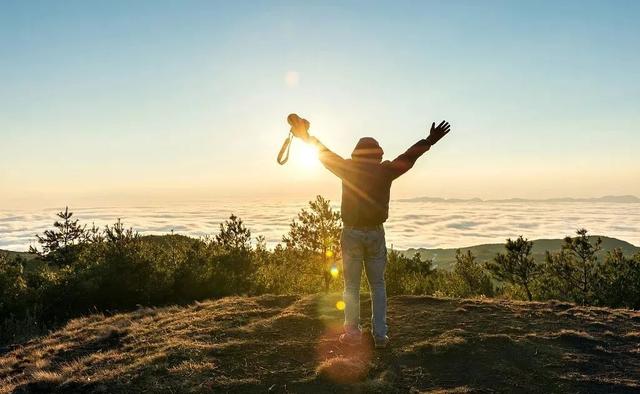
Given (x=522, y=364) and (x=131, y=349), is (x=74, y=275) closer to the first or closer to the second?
(x=131, y=349)

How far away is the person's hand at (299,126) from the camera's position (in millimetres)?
8250

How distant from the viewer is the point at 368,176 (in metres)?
7.71

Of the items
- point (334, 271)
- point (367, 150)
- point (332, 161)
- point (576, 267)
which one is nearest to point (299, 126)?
point (332, 161)

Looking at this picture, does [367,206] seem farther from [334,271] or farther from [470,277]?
[470,277]

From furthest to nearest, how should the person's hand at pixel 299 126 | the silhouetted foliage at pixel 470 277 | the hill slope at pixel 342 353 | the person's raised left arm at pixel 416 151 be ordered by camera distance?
the silhouetted foliage at pixel 470 277
the person's hand at pixel 299 126
the person's raised left arm at pixel 416 151
the hill slope at pixel 342 353

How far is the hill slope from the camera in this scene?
6906 millimetres

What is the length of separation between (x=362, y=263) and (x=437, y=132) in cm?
263

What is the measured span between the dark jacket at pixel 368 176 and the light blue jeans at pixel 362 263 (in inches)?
8.2

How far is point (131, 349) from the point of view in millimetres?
9828

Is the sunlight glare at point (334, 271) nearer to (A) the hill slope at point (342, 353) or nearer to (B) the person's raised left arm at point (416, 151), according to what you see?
(A) the hill slope at point (342, 353)

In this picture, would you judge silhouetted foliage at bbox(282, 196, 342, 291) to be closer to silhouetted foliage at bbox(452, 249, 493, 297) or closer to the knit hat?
silhouetted foliage at bbox(452, 249, 493, 297)

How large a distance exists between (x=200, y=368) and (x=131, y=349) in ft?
10.0

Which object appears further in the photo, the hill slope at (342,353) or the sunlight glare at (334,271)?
the sunlight glare at (334,271)

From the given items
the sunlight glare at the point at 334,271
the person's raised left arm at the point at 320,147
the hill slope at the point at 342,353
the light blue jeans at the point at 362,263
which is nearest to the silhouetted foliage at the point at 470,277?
the sunlight glare at the point at 334,271
